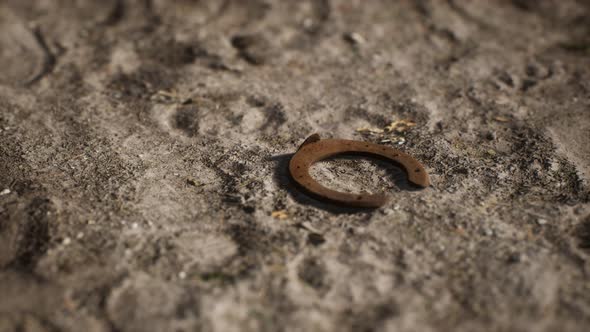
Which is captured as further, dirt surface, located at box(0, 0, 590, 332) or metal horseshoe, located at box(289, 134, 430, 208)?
metal horseshoe, located at box(289, 134, 430, 208)

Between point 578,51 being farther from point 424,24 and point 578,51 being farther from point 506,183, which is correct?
point 506,183

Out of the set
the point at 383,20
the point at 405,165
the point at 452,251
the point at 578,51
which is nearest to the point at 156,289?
the point at 452,251

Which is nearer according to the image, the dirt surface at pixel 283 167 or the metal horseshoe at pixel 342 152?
the dirt surface at pixel 283 167

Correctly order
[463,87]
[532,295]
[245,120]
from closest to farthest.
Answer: [532,295] → [245,120] → [463,87]

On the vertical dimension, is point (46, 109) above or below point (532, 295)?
below
